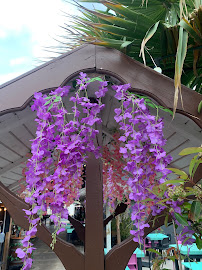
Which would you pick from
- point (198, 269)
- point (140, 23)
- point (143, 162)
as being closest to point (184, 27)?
point (140, 23)

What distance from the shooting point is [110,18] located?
49.4 inches

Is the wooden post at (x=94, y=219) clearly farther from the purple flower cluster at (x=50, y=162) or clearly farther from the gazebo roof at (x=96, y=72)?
the gazebo roof at (x=96, y=72)

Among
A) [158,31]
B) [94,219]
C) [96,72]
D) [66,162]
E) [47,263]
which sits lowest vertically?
[47,263]

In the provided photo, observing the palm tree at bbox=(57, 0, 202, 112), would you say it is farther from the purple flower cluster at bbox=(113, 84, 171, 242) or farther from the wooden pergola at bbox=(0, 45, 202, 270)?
the purple flower cluster at bbox=(113, 84, 171, 242)

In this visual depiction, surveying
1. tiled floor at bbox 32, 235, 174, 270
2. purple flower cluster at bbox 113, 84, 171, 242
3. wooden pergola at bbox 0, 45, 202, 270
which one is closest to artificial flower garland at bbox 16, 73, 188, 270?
purple flower cluster at bbox 113, 84, 171, 242

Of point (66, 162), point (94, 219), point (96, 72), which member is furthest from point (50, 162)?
point (96, 72)

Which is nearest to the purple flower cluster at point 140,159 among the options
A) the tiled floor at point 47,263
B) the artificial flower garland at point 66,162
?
the artificial flower garland at point 66,162

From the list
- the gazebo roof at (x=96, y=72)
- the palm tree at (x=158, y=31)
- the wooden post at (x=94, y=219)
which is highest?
the palm tree at (x=158, y=31)

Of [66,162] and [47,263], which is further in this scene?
[47,263]

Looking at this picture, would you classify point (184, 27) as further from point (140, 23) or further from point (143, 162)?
point (143, 162)

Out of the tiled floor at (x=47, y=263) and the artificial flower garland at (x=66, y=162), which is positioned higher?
the artificial flower garland at (x=66, y=162)

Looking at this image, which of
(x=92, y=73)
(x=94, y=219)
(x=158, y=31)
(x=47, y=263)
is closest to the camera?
(x=94, y=219)

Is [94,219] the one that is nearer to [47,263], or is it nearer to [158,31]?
[158,31]

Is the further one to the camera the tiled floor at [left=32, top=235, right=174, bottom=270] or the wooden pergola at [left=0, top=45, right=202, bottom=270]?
the tiled floor at [left=32, top=235, right=174, bottom=270]
